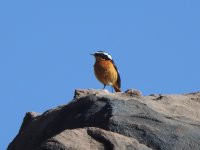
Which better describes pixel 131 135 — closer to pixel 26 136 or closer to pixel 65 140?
pixel 65 140

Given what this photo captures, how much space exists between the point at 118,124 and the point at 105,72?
889cm

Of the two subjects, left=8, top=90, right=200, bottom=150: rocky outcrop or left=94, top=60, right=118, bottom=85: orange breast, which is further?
left=94, top=60, right=118, bottom=85: orange breast

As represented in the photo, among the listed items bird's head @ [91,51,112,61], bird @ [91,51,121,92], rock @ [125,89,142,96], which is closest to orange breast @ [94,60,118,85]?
bird @ [91,51,121,92]

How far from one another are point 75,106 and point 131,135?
1369 mm

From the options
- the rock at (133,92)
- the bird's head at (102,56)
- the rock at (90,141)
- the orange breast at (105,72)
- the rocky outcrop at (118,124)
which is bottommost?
the rock at (90,141)

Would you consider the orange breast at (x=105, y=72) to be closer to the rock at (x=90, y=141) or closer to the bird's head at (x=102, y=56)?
the bird's head at (x=102, y=56)

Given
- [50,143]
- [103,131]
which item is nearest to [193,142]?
[103,131]

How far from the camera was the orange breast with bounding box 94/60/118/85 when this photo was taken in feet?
62.3

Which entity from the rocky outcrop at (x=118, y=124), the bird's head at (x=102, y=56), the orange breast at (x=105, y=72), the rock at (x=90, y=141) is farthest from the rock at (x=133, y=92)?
the bird's head at (x=102, y=56)

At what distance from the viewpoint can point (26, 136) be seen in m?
11.6

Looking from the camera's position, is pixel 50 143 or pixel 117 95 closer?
pixel 50 143

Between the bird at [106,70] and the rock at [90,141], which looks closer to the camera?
the rock at [90,141]

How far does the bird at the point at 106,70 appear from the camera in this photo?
62.4 feet

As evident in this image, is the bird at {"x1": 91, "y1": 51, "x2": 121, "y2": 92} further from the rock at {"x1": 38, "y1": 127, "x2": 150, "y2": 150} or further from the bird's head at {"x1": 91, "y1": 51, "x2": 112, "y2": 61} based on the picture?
the rock at {"x1": 38, "y1": 127, "x2": 150, "y2": 150}
